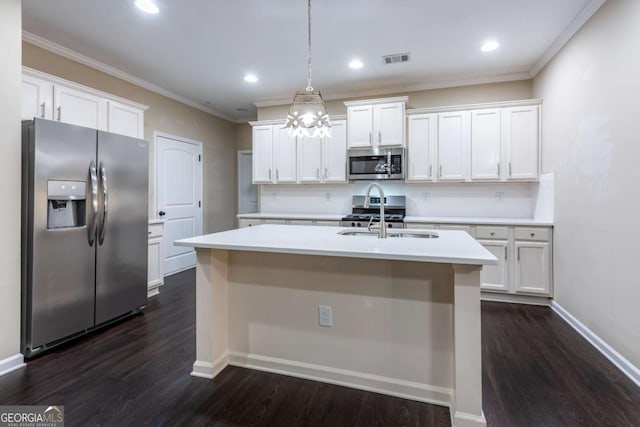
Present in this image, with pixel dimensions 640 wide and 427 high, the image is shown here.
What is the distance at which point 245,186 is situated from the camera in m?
6.41

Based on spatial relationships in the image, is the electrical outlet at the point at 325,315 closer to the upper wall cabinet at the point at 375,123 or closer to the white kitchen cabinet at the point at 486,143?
the upper wall cabinet at the point at 375,123

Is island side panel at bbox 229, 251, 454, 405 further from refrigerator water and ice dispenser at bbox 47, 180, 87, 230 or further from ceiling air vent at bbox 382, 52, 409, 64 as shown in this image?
ceiling air vent at bbox 382, 52, 409, 64

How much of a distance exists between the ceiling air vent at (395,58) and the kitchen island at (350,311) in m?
2.18

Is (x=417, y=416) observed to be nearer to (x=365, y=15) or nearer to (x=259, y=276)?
(x=259, y=276)

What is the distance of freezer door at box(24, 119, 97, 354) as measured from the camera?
237 cm

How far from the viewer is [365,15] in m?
2.77

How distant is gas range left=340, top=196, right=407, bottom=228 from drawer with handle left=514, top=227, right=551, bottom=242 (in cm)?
124

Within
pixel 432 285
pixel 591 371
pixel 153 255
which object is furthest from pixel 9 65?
pixel 591 371

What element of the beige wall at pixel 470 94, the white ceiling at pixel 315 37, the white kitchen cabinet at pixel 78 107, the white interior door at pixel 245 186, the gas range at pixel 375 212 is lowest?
the gas range at pixel 375 212

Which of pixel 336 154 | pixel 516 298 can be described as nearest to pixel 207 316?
pixel 336 154

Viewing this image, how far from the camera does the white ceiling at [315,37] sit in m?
2.67

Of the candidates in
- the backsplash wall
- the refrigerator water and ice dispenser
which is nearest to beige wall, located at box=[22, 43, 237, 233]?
the backsplash wall

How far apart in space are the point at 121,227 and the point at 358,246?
2.37 meters

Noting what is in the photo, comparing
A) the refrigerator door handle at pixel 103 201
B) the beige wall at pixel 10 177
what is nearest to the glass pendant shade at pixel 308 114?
the refrigerator door handle at pixel 103 201
